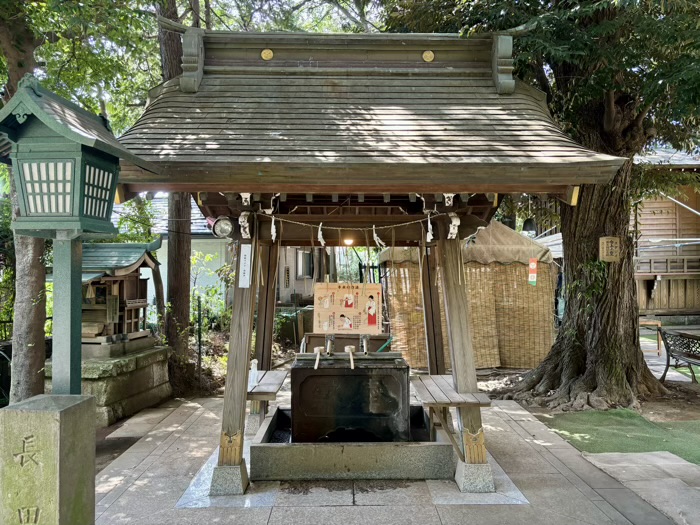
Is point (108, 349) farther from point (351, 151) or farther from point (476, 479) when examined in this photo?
point (476, 479)

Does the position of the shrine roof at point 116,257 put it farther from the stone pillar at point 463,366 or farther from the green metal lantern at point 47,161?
the stone pillar at point 463,366

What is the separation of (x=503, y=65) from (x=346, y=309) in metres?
3.49

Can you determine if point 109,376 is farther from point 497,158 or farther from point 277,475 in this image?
point 497,158

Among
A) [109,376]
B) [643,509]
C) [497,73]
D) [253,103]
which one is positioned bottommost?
[643,509]

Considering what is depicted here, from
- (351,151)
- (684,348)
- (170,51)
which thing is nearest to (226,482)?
(351,151)

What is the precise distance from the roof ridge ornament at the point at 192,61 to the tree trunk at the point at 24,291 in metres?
2.57

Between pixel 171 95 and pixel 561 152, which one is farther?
pixel 171 95

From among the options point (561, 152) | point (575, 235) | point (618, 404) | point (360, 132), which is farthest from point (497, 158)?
point (618, 404)

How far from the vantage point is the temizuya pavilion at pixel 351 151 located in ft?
14.1

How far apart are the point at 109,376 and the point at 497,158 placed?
21.5ft

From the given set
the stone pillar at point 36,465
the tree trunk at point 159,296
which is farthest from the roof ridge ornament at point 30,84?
the tree trunk at point 159,296

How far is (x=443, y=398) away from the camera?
471 centimetres

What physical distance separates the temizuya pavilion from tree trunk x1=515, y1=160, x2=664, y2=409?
10.7 feet

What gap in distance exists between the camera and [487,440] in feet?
21.1
